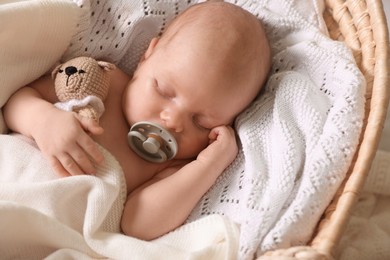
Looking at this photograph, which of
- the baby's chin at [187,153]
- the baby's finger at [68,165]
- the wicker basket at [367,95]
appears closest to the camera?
the wicker basket at [367,95]

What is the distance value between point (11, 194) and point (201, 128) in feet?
1.17

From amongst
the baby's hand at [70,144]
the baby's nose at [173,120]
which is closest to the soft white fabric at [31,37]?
the baby's hand at [70,144]

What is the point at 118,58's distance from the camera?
1.26 meters

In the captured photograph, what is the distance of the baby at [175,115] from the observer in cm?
99

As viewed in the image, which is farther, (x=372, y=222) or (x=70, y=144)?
(x=372, y=222)

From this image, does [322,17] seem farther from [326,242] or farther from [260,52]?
[326,242]

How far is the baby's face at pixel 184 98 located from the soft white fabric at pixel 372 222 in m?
0.32

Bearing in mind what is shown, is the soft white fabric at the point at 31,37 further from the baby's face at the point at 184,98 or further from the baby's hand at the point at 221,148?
the baby's hand at the point at 221,148

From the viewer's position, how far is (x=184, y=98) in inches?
41.2

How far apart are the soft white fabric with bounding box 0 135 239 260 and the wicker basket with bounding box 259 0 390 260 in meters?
0.15

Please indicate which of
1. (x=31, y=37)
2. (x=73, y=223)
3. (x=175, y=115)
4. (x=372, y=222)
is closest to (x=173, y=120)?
(x=175, y=115)

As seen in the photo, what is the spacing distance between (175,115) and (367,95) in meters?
0.34

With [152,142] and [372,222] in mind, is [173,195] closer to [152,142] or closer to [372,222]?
[152,142]

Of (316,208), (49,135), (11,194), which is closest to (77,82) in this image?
(49,135)
